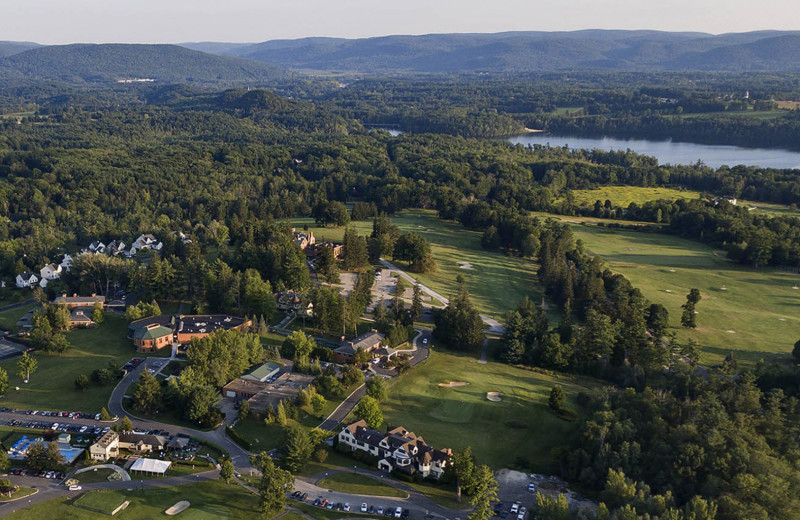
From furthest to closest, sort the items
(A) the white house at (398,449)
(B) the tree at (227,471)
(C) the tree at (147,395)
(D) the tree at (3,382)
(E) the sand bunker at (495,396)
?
(E) the sand bunker at (495,396)
(D) the tree at (3,382)
(C) the tree at (147,395)
(A) the white house at (398,449)
(B) the tree at (227,471)

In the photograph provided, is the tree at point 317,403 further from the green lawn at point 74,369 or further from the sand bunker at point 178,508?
the green lawn at point 74,369

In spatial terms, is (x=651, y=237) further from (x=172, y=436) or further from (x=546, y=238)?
(x=172, y=436)

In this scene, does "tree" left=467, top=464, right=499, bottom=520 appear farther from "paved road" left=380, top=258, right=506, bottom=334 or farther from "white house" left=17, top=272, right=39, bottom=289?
"white house" left=17, top=272, right=39, bottom=289

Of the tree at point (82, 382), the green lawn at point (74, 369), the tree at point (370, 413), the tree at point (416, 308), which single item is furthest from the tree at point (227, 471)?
the tree at point (416, 308)

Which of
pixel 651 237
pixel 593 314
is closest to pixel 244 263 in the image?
pixel 593 314

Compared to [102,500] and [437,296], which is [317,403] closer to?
[102,500]

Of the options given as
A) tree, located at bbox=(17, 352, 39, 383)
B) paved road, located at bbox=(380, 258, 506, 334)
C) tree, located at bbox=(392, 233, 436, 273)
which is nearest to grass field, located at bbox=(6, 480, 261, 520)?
tree, located at bbox=(17, 352, 39, 383)
